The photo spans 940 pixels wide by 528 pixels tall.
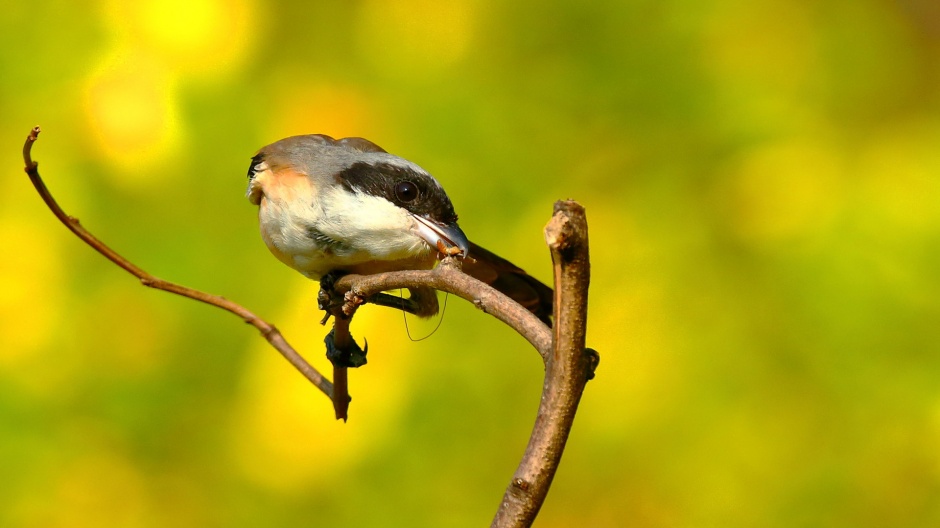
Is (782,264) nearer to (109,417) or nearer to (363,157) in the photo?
(363,157)

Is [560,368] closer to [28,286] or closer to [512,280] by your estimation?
[512,280]

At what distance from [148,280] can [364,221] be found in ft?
1.23

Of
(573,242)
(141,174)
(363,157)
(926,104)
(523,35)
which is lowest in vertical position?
(573,242)

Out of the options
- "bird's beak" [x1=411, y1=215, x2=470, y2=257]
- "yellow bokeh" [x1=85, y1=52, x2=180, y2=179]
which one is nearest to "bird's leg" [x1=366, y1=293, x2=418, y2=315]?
"bird's beak" [x1=411, y1=215, x2=470, y2=257]

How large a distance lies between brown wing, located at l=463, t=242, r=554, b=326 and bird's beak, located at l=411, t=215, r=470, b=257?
0.81ft

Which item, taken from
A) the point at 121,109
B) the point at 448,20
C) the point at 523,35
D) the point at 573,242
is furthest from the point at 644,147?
the point at 573,242

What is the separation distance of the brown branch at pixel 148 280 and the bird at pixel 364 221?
14cm

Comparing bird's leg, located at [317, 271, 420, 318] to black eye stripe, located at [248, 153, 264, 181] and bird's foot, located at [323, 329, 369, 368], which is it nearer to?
bird's foot, located at [323, 329, 369, 368]

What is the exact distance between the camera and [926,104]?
3.02 metres

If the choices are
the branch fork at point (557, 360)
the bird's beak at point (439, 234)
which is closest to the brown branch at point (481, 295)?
the branch fork at point (557, 360)

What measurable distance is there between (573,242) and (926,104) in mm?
2614

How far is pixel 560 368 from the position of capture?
2.82ft

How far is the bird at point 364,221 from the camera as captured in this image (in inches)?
63.9

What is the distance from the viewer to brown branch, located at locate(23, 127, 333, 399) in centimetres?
148
